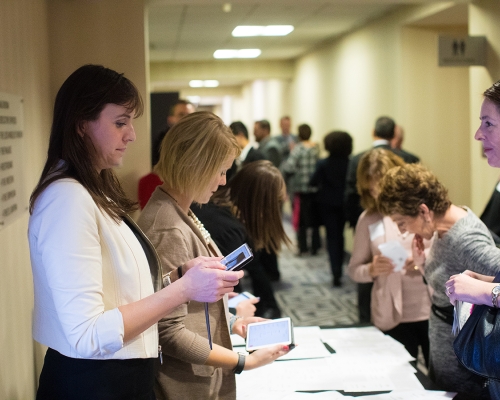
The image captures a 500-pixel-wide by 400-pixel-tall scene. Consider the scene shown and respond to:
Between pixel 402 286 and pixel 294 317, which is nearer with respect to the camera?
pixel 402 286

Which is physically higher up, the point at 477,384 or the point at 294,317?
the point at 477,384

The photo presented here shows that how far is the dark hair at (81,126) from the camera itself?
55.5 inches

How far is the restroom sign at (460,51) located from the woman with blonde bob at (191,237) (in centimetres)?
349

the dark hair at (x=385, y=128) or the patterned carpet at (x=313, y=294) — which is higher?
the dark hair at (x=385, y=128)

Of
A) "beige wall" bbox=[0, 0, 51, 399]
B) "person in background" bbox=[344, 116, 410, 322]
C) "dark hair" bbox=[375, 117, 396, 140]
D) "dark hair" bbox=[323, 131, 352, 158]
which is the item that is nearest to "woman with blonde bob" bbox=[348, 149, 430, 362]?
"beige wall" bbox=[0, 0, 51, 399]

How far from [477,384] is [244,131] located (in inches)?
193

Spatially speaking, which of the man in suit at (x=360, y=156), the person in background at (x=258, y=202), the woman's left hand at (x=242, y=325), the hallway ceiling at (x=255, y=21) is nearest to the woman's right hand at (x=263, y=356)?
the woman's left hand at (x=242, y=325)

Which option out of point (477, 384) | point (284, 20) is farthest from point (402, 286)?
point (284, 20)

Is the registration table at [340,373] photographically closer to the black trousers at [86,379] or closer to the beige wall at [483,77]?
the black trousers at [86,379]

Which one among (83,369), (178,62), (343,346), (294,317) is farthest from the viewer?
(178,62)

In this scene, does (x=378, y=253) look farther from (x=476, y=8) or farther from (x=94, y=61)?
(x=476, y=8)

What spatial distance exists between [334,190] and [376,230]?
400 cm

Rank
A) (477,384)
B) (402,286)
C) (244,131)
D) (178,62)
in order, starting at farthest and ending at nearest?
(178,62), (244,131), (402,286), (477,384)

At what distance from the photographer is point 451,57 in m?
4.95
